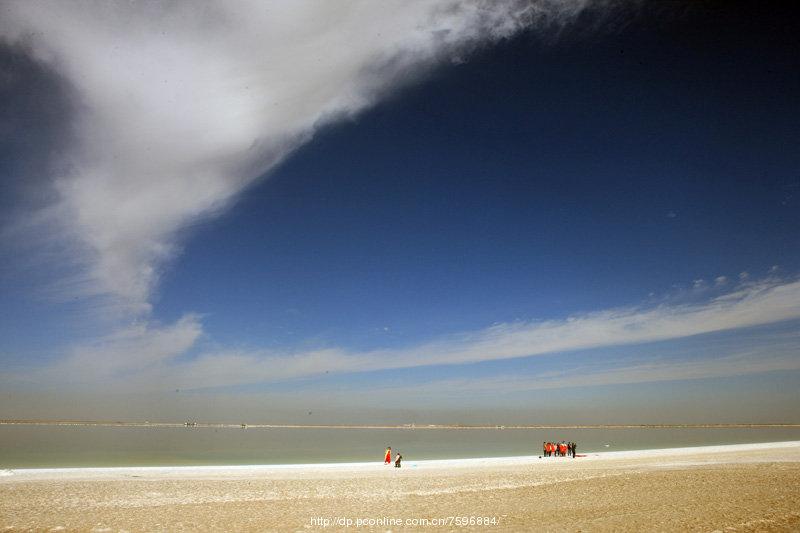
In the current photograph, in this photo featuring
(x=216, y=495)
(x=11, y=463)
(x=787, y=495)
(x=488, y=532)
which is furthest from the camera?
(x=11, y=463)

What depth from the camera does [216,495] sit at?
18016mm

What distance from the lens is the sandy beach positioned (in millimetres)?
13148

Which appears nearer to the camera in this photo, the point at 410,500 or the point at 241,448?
the point at 410,500

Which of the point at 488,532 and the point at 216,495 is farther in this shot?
the point at 216,495

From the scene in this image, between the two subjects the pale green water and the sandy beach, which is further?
the pale green water

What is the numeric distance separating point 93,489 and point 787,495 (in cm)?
2830

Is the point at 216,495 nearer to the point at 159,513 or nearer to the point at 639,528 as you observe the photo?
the point at 159,513

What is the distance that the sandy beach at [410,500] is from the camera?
43.1 ft

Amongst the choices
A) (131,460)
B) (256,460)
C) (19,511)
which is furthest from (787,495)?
(131,460)

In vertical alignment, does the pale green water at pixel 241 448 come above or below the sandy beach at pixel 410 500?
below

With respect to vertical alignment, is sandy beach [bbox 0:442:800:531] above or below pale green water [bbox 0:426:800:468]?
above

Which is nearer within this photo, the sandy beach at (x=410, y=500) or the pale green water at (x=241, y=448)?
the sandy beach at (x=410, y=500)

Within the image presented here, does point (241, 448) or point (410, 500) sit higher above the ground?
point (410, 500)

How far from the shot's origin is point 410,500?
55.6 feet
